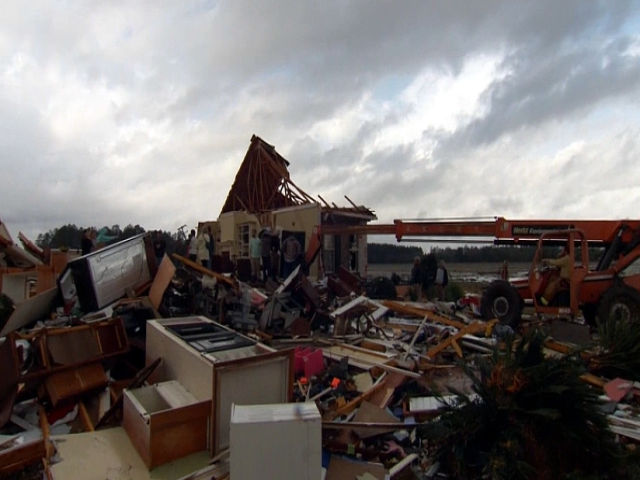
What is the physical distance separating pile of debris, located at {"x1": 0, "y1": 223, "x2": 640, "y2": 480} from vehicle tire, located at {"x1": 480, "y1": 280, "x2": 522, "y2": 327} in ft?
3.82

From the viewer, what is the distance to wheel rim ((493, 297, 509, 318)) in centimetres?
832

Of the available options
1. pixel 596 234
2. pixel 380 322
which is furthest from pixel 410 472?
pixel 596 234

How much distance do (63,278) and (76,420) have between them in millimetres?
3213

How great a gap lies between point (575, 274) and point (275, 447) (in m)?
7.00

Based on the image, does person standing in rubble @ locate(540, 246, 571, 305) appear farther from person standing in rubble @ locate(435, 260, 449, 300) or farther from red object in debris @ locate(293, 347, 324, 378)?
red object in debris @ locate(293, 347, 324, 378)

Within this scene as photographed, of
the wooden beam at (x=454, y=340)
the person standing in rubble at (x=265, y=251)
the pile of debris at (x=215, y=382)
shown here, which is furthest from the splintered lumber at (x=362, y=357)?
the person standing in rubble at (x=265, y=251)

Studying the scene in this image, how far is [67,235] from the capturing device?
38562mm

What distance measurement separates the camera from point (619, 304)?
7062mm

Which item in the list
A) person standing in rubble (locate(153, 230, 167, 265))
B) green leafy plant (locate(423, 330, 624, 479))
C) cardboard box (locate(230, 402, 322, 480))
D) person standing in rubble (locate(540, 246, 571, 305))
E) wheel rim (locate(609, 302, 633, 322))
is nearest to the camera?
cardboard box (locate(230, 402, 322, 480))

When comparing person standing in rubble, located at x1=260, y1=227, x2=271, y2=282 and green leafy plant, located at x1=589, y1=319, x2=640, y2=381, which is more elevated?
person standing in rubble, located at x1=260, y1=227, x2=271, y2=282

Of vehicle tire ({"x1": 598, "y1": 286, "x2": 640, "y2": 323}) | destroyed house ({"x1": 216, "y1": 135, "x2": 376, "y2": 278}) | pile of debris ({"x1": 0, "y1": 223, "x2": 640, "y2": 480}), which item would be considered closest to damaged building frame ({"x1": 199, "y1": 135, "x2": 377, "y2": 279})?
destroyed house ({"x1": 216, "y1": 135, "x2": 376, "y2": 278})

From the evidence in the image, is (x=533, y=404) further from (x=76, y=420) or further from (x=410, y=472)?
(x=76, y=420)

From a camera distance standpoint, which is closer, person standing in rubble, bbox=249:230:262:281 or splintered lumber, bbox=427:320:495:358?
→ splintered lumber, bbox=427:320:495:358

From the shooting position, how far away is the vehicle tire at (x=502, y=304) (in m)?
8.11
